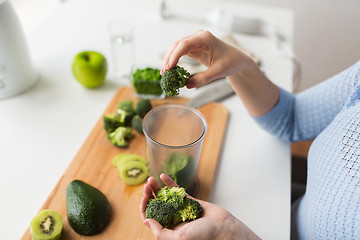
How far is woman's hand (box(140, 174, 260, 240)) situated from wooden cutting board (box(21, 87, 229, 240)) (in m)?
0.11

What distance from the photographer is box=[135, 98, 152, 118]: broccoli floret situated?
108 cm

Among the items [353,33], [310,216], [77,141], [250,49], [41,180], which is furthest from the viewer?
[353,33]

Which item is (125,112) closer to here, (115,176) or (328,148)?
(115,176)

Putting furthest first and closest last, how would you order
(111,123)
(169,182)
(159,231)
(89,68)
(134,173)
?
(89,68)
(111,123)
(134,173)
(169,182)
(159,231)

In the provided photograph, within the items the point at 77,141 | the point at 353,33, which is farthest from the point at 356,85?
the point at 353,33

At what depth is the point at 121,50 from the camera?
1315mm

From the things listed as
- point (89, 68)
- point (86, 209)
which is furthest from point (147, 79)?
point (86, 209)

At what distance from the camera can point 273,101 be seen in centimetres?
100

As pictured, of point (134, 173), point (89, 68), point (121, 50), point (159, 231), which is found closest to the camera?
point (159, 231)

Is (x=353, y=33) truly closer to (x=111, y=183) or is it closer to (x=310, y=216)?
(x=310, y=216)

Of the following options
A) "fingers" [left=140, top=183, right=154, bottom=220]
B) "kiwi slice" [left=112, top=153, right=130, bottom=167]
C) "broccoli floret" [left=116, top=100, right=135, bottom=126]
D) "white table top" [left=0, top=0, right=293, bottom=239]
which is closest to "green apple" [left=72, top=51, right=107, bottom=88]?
"white table top" [left=0, top=0, right=293, bottom=239]

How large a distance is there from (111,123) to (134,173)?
0.21 m

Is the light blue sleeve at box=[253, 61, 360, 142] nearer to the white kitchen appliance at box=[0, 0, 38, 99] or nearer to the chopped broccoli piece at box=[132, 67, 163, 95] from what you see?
the chopped broccoli piece at box=[132, 67, 163, 95]

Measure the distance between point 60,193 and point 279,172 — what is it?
2.12ft
